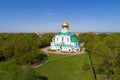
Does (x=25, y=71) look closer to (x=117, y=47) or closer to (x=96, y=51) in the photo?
(x=96, y=51)

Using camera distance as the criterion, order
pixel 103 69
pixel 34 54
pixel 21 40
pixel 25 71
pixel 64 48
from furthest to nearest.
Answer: pixel 64 48, pixel 21 40, pixel 34 54, pixel 103 69, pixel 25 71

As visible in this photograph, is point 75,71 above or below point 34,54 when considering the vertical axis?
below

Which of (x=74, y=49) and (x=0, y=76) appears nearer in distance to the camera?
(x=0, y=76)

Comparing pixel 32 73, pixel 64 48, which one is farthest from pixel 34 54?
pixel 64 48

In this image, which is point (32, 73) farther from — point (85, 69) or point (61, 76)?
point (85, 69)

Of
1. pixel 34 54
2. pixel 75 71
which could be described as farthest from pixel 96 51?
pixel 34 54

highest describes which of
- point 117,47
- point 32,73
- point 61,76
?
point 117,47

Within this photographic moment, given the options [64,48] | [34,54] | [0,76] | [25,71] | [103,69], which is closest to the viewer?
[25,71]
